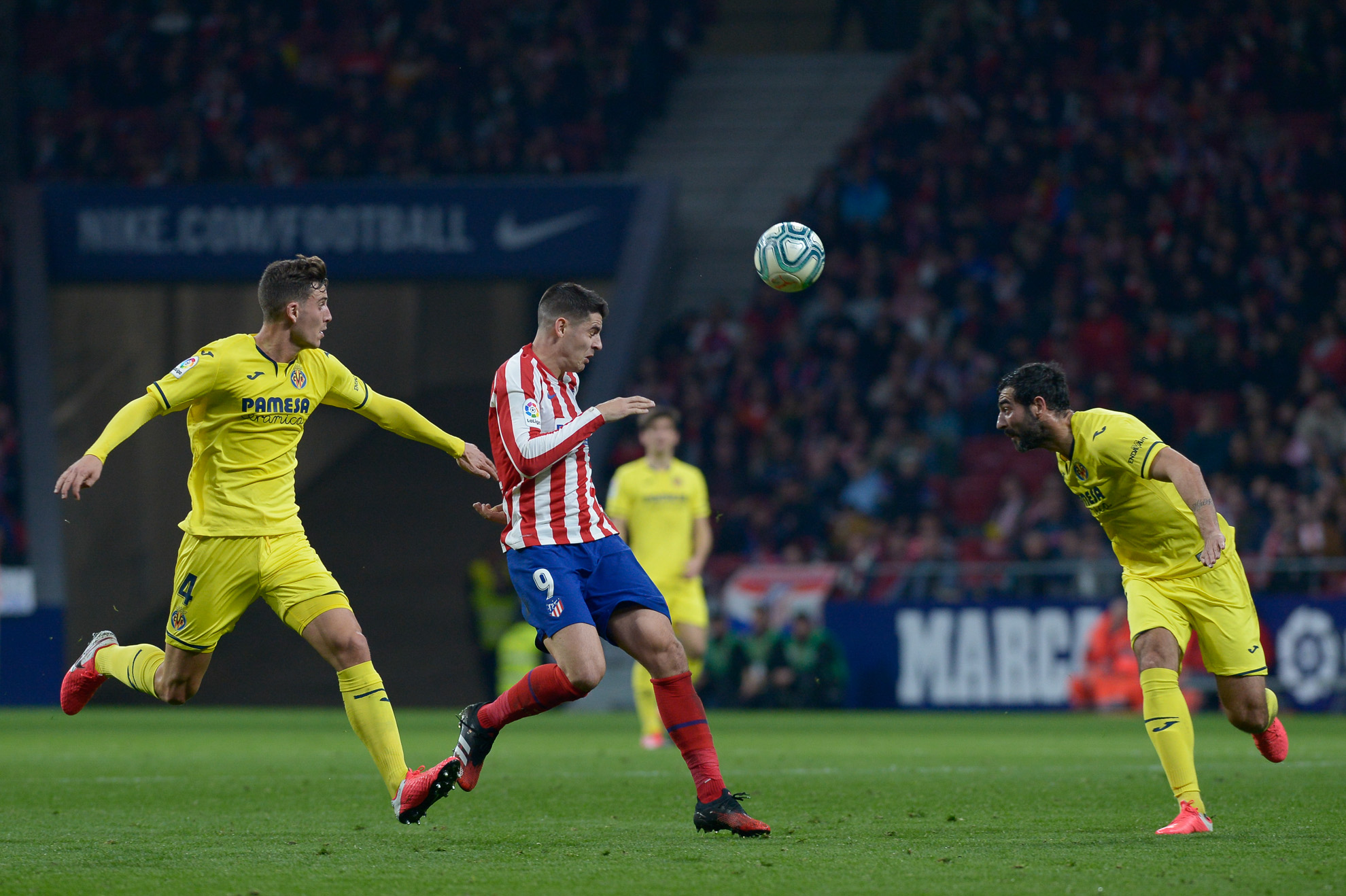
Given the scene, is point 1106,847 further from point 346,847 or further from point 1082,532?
point 1082,532

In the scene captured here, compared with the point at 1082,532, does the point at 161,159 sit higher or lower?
higher

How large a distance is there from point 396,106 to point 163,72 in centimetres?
367

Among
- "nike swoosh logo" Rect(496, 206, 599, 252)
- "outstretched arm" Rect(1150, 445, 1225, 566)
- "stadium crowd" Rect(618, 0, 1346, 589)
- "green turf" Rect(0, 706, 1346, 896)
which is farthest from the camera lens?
"nike swoosh logo" Rect(496, 206, 599, 252)

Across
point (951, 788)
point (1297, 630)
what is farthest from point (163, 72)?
point (951, 788)

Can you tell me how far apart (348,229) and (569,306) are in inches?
585

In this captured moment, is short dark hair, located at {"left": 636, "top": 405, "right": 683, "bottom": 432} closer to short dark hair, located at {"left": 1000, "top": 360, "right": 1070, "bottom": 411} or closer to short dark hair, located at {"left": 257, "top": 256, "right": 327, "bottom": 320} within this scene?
short dark hair, located at {"left": 257, "top": 256, "right": 327, "bottom": 320}

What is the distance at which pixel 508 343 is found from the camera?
2611cm

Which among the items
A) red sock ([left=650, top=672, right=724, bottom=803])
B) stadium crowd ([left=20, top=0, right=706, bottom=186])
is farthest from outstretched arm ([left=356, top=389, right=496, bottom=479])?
stadium crowd ([left=20, top=0, right=706, bottom=186])

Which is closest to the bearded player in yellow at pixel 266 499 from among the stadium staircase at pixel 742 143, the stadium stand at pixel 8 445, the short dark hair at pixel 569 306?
the short dark hair at pixel 569 306

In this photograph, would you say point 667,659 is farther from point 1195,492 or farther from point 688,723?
point 1195,492

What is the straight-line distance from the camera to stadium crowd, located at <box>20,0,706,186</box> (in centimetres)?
2439

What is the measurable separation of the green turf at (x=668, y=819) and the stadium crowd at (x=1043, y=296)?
5.77 m

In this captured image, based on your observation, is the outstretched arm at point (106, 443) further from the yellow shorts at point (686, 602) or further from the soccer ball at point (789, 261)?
the yellow shorts at point (686, 602)

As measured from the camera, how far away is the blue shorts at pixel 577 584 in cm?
690
